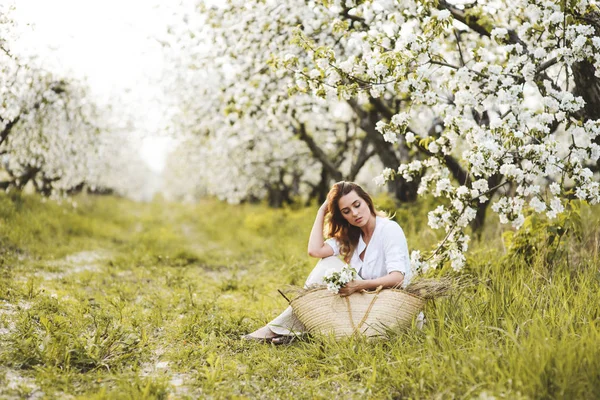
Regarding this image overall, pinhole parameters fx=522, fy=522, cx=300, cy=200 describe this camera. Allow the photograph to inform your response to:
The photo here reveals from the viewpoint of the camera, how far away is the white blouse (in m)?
4.18

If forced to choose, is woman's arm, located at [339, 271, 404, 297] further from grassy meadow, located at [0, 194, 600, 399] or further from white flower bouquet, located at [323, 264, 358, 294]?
grassy meadow, located at [0, 194, 600, 399]

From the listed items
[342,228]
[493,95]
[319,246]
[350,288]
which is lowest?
[350,288]

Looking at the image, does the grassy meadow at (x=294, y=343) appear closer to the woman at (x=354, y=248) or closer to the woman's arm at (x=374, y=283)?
the woman at (x=354, y=248)

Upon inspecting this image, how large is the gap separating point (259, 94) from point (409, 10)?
3.20m

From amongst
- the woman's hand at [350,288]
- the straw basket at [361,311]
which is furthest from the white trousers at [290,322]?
the woman's hand at [350,288]

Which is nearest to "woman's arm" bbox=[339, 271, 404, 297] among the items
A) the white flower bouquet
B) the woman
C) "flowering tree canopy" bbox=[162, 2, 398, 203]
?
the woman

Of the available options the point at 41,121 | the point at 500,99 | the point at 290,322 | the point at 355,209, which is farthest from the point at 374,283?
the point at 41,121

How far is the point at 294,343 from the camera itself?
442cm

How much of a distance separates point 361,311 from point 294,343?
77cm

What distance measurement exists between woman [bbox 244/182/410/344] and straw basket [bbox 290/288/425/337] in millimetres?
100

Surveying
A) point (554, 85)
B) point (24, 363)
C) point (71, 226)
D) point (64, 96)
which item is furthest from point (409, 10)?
point (71, 226)

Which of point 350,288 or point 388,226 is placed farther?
point 388,226

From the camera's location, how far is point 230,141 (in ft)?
41.7

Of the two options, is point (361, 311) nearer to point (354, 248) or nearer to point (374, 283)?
point (374, 283)
